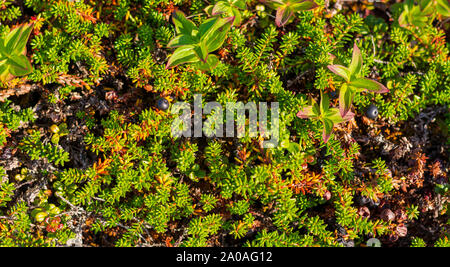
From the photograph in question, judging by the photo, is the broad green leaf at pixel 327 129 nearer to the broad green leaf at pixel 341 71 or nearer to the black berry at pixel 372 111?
the broad green leaf at pixel 341 71

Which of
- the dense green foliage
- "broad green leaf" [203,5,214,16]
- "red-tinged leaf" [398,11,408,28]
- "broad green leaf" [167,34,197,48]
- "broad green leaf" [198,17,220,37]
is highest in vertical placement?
"broad green leaf" [203,5,214,16]

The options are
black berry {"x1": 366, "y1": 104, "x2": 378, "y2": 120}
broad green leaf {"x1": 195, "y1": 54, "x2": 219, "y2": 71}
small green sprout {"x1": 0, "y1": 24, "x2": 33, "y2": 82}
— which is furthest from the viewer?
black berry {"x1": 366, "y1": 104, "x2": 378, "y2": 120}

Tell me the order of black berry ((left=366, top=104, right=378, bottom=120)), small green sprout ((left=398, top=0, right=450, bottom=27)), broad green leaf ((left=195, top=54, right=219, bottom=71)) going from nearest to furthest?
1. broad green leaf ((left=195, top=54, right=219, bottom=71))
2. black berry ((left=366, top=104, right=378, bottom=120))
3. small green sprout ((left=398, top=0, right=450, bottom=27))

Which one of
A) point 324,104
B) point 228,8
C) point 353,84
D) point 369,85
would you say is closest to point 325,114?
point 324,104

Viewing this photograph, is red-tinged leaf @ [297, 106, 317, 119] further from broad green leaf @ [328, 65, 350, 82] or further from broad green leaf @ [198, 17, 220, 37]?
broad green leaf @ [198, 17, 220, 37]

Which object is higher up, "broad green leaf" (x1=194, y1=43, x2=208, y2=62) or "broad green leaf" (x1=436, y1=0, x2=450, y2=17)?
"broad green leaf" (x1=436, y1=0, x2=450, y2=17)

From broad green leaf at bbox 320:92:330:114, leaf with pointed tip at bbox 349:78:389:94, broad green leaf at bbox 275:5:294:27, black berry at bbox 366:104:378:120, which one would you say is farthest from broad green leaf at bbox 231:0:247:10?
black berry at bbox 366:104:378:120

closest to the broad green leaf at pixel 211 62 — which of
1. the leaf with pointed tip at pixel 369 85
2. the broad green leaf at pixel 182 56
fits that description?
the broad green leaf at pixel 182 56
